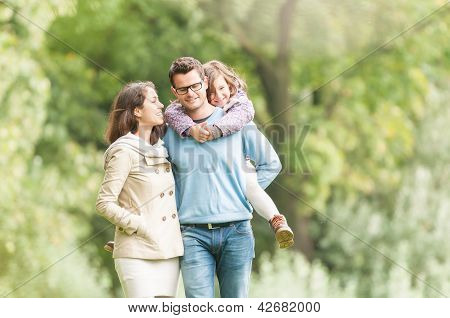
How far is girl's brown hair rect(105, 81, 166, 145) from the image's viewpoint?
302 cm

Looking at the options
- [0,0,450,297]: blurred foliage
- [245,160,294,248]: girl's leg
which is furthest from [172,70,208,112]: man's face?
[0,0,450,297]: blurred foliage

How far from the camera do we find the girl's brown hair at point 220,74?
313cm

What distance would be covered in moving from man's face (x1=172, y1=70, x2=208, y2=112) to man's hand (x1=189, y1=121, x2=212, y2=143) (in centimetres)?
11

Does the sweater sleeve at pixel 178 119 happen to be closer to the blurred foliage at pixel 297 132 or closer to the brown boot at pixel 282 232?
the brown boot at pixel 282 232

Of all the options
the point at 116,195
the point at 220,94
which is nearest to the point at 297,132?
the point at 220,94

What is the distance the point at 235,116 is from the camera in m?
2.99

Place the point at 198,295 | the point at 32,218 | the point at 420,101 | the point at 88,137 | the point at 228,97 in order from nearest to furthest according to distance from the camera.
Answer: the point at 198,295
the point at 228,97
the point at 32,218
the point at 88,137
the point at 420,101

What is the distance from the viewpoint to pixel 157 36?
8578mm

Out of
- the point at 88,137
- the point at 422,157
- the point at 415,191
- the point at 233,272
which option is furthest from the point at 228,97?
the point at 422,157

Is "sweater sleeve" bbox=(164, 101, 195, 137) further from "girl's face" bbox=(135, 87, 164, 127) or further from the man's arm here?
the man's arm

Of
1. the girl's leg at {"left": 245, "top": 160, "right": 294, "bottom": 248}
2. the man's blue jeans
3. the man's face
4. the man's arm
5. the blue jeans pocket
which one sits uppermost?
the man's face

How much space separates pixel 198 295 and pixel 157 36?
597 centimetres

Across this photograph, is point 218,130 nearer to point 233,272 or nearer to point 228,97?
point 228,97

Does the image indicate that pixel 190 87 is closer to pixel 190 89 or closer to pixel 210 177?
pixel 190 89
